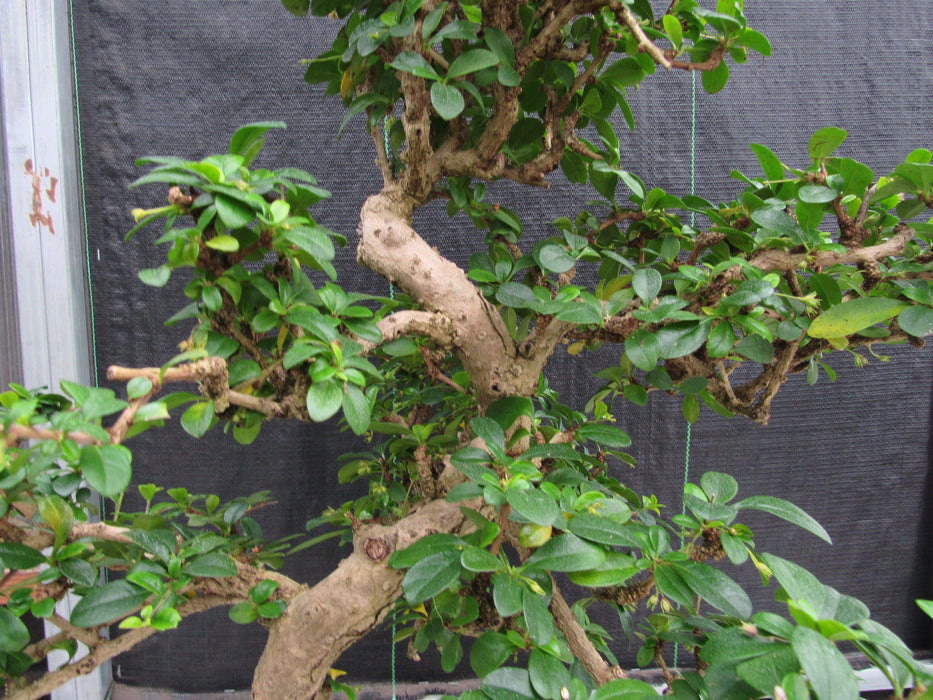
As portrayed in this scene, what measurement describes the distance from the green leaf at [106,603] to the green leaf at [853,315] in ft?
2.51

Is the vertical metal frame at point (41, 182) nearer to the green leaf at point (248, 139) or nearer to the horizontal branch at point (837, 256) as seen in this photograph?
the green leaf at point (248, 139)

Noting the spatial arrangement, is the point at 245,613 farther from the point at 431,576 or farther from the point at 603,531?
the point at 603,531

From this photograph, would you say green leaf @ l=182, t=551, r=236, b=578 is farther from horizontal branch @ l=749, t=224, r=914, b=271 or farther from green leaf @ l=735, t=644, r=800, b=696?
horizontal branch @ l=749, t=224, r=914, b=271

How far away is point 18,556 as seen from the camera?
58 cm

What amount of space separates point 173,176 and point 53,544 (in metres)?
0.45

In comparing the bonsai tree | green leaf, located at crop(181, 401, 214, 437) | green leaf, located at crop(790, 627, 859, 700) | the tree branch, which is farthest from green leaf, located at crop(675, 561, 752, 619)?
green leaf, located at crop(181, 401, 214, 437)

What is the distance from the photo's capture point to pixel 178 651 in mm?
1366

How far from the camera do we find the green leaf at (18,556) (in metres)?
0.57

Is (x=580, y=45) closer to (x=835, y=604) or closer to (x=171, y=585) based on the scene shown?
(x=835, y=604)

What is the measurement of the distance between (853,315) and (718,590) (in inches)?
12.5

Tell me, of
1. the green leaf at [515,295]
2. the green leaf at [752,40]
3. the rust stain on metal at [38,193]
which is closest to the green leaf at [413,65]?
the green leaf at [515,295]

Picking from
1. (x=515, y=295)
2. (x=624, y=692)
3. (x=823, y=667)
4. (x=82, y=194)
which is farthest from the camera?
(x=82, y=194)

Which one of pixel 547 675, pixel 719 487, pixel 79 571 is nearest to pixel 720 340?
pixel 719 487

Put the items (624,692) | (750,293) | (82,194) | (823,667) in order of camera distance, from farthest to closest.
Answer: (82,194) < (750,293) < (624,692) < (823,667)
